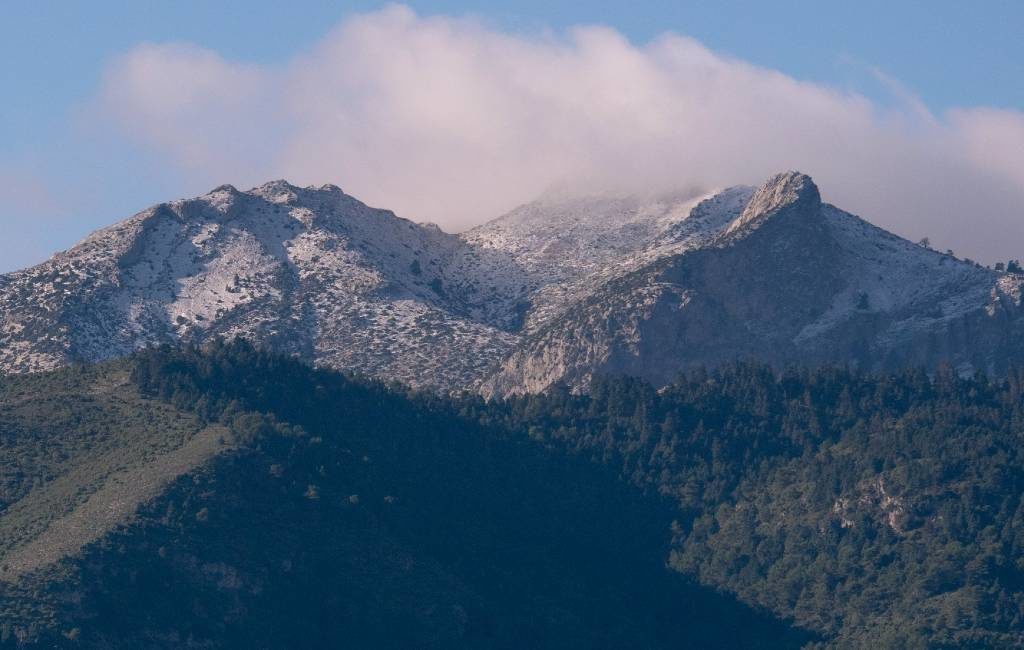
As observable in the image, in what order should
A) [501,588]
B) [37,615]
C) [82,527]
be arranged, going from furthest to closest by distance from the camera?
1. [501,588]
2. [82,527]
3. [37,615]

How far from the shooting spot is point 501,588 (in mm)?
197750

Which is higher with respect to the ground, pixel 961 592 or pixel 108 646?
pixel 961 592

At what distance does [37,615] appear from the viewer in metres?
173

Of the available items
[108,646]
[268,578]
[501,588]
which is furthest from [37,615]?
[501,588]

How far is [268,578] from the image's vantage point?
615 ft

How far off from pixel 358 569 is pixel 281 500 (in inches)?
286

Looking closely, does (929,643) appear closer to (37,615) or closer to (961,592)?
(961,592)

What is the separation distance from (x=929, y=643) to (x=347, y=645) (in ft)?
123

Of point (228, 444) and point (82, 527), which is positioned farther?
point (228, 444)

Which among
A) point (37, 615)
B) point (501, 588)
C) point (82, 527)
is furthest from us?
point (501, 588)

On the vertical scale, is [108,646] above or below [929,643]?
below

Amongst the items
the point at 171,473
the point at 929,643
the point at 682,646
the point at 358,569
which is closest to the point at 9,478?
the point at 171,473

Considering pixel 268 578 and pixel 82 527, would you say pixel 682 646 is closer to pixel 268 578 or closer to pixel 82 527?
pixel 268 578

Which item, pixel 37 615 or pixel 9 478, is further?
pixel 9 478
